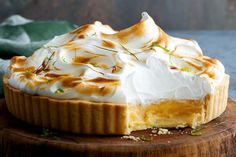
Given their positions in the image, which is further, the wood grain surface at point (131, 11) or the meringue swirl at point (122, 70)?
the wood grain surface at point (131, 11)

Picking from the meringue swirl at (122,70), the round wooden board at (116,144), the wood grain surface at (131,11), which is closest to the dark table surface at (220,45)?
the wood grain surface at (131,11)

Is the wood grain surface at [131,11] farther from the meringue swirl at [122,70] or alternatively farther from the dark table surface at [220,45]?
the meringue swirl at [122,70]

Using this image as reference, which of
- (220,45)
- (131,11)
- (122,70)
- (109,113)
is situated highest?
(122,70)

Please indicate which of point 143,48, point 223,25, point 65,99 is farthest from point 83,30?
point 223,25

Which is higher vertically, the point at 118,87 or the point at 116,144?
the point at 118,87

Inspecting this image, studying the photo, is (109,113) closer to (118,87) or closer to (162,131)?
(118,87)

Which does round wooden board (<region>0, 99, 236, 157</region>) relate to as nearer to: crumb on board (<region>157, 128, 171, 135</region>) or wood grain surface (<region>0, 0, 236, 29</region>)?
crumb on board (<region>157, 128, 171, 135</region>)

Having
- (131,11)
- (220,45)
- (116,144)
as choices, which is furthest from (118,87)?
(131,11)

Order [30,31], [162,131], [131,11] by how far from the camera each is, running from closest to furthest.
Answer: [162,131] → [30,31] → [131,11]
